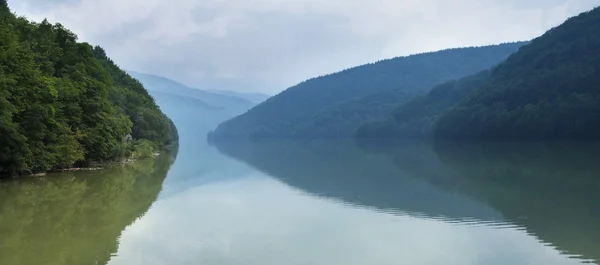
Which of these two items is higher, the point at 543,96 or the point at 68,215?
the point at 543,96

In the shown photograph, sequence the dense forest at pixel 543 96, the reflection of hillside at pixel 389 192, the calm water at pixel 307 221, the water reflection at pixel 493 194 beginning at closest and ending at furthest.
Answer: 1. the calm water at pixel 307 221
2. the water reflection at pixel 493 194
3. the reflection of hillside at pixel 389 192
4. the dense forest at pixel 543 96

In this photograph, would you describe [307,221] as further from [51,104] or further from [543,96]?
[543,96]

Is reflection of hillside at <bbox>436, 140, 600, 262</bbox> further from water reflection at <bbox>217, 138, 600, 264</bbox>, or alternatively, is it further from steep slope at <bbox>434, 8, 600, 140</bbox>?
steep slope at <bbox>434, 8, 600, 140</bbox>

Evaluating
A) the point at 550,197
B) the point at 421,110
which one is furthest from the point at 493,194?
the point at 421,110

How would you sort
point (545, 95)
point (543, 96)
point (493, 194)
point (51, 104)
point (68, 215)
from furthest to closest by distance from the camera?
point (543, 96) → point (545, 95) → point (51, 104) → point (493, 194) → point (68, 215)

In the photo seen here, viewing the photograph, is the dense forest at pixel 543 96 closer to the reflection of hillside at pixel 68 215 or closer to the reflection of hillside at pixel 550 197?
the reflection of hillside at pixel 550 197

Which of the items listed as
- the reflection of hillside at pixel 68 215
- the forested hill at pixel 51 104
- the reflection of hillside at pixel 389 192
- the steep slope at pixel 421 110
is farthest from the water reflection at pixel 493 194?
the steep slope at pixel 421 110

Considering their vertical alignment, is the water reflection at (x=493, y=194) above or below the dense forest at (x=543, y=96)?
below

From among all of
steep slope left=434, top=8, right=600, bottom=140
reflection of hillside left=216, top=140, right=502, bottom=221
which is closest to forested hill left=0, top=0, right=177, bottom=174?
reflection of hillside left=216, top=140, right=502, bottom=221
